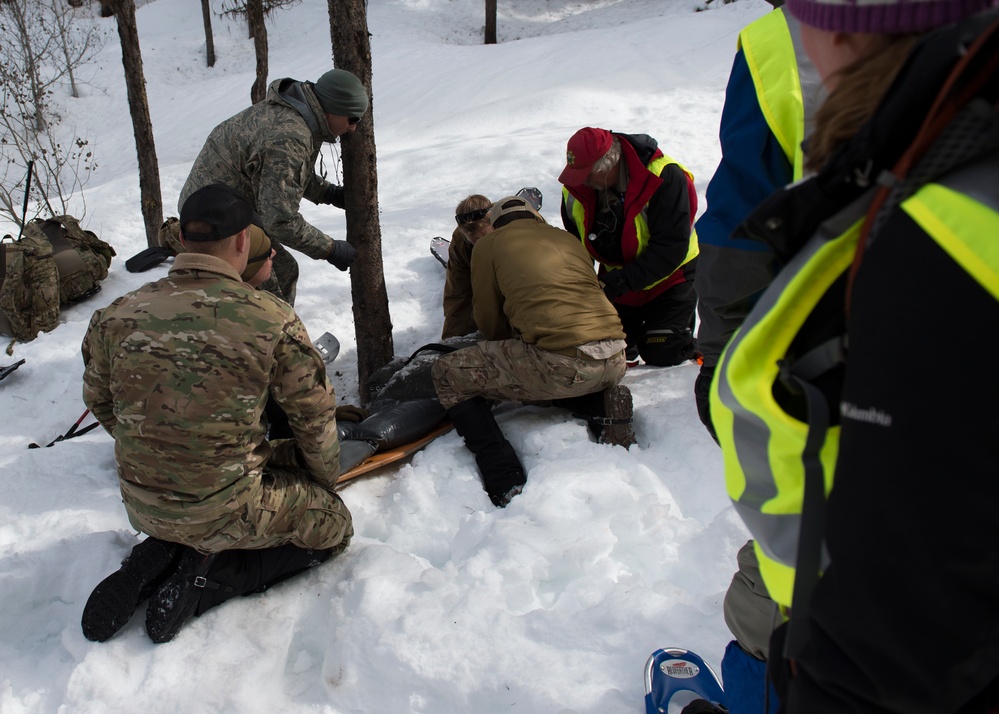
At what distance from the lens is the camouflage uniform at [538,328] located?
347cm

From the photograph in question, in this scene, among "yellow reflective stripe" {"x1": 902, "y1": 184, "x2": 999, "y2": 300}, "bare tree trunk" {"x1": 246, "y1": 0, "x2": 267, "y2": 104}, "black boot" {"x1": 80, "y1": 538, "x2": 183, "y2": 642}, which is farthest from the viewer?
"bare tree trunk" {"x1": 246, "y1": 0, "x2": 267, "y2": 104}

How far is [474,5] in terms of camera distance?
78.1 ft

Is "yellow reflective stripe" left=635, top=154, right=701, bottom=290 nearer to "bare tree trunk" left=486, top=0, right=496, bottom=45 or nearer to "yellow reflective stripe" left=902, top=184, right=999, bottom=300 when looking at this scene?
"yellow reflective stripe" left=902, top=184, right=999, bottom=300

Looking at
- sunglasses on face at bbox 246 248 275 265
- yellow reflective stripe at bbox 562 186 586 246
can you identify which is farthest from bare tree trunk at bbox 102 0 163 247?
yellow reflective stripe at bbox 562 186 586 246

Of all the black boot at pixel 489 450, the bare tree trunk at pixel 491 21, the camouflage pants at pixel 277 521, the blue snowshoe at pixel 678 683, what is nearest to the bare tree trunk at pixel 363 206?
the black boot at pixel 489 450

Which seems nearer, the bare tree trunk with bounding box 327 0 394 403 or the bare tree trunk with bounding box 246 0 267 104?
the bare tree trunk with bounding box 327 0 394 403

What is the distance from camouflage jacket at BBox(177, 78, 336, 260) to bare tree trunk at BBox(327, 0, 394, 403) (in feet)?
0.67

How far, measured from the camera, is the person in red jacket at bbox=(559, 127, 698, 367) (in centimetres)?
373

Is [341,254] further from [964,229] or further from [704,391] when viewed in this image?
[964,229]

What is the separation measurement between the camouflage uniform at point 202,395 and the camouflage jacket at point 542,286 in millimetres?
1261

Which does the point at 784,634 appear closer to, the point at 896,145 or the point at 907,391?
the point at 907,391

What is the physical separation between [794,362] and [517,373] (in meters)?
2.66

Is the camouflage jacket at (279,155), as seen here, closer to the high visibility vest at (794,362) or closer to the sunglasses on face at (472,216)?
the sunglasses on face at (472,216)

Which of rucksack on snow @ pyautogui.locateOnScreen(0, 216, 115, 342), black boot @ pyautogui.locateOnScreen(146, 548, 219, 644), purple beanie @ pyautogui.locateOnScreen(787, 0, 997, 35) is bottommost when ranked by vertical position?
rucksack on snow @ pyautogui.locateOnScreen(0, 216, 115, 342)
